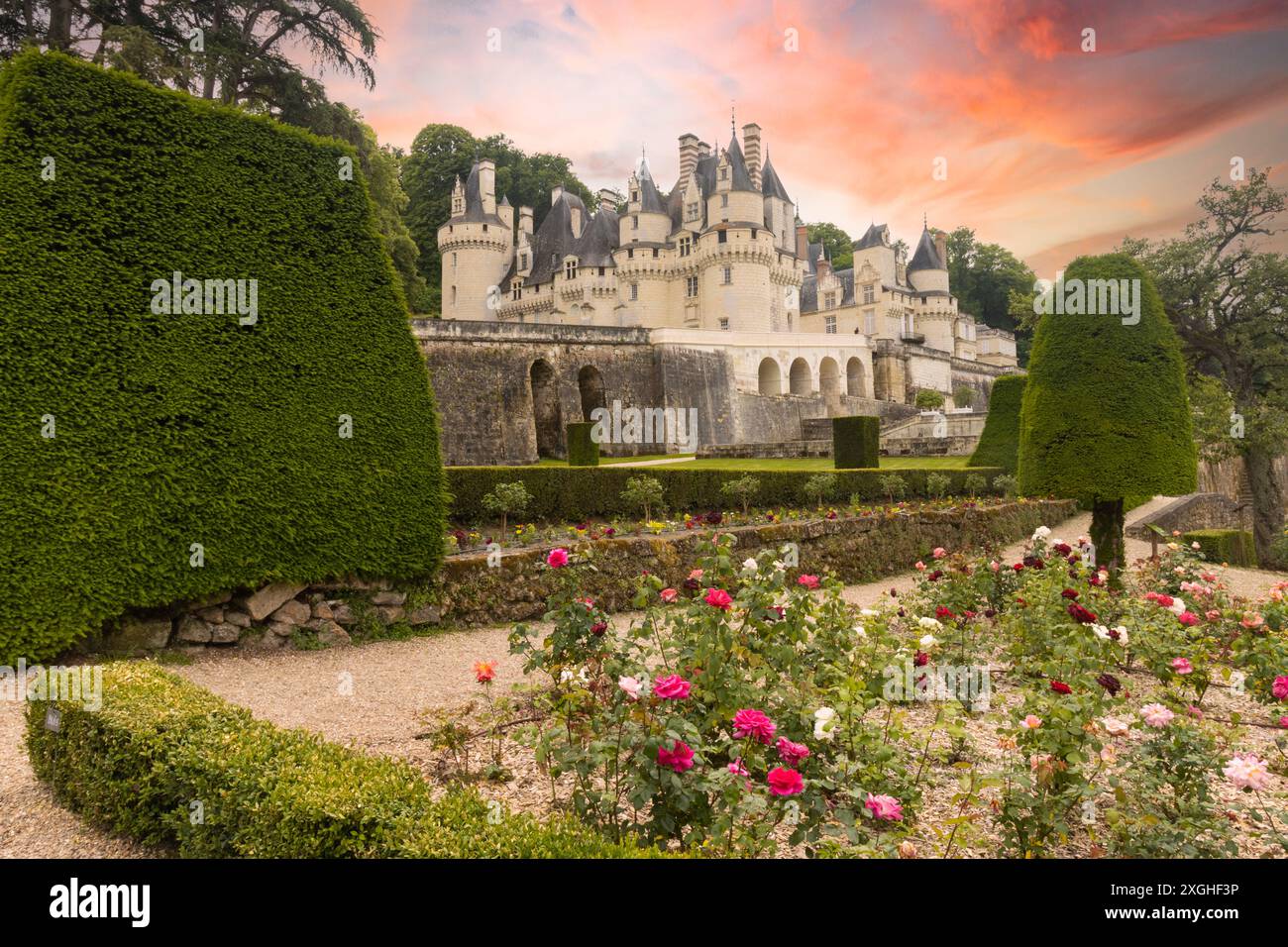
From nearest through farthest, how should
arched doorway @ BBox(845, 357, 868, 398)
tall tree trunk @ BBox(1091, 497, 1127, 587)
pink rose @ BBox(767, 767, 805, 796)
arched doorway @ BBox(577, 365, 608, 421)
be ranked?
pink rose @ BBox(767, 767, 805, 796)
tall tree trunk @ BBox(1091, 497, 1127, 587)
arched doorway @ BBox(577, 365, 608, 421)
arched doorway @ BBox(845, 357, 868, 398)

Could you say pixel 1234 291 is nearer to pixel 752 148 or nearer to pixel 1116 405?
pixel 1116 405

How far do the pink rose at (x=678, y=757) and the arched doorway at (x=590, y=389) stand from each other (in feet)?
91.4

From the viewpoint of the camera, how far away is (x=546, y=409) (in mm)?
29438

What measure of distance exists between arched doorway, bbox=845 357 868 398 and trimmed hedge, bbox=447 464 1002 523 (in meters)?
24.2

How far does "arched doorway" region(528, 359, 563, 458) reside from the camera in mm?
29141

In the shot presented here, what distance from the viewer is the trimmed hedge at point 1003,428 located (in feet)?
68.4

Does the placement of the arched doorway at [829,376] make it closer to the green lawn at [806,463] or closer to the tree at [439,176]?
the green lawn at [806,463]

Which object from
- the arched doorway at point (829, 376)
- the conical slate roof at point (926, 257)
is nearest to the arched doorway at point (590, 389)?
the arched doorway at point (829, 376)

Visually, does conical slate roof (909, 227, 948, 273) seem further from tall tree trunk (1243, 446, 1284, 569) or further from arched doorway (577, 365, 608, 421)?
tall tree trunk (1243, 446, 1284, 569)

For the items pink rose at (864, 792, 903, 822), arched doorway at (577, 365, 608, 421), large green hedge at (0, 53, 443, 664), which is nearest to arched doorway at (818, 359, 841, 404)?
arched doorway at (577, 365, 608, 421)

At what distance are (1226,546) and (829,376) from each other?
24.3 metres

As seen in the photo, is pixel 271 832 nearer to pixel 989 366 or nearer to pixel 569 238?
pixel 569 238
